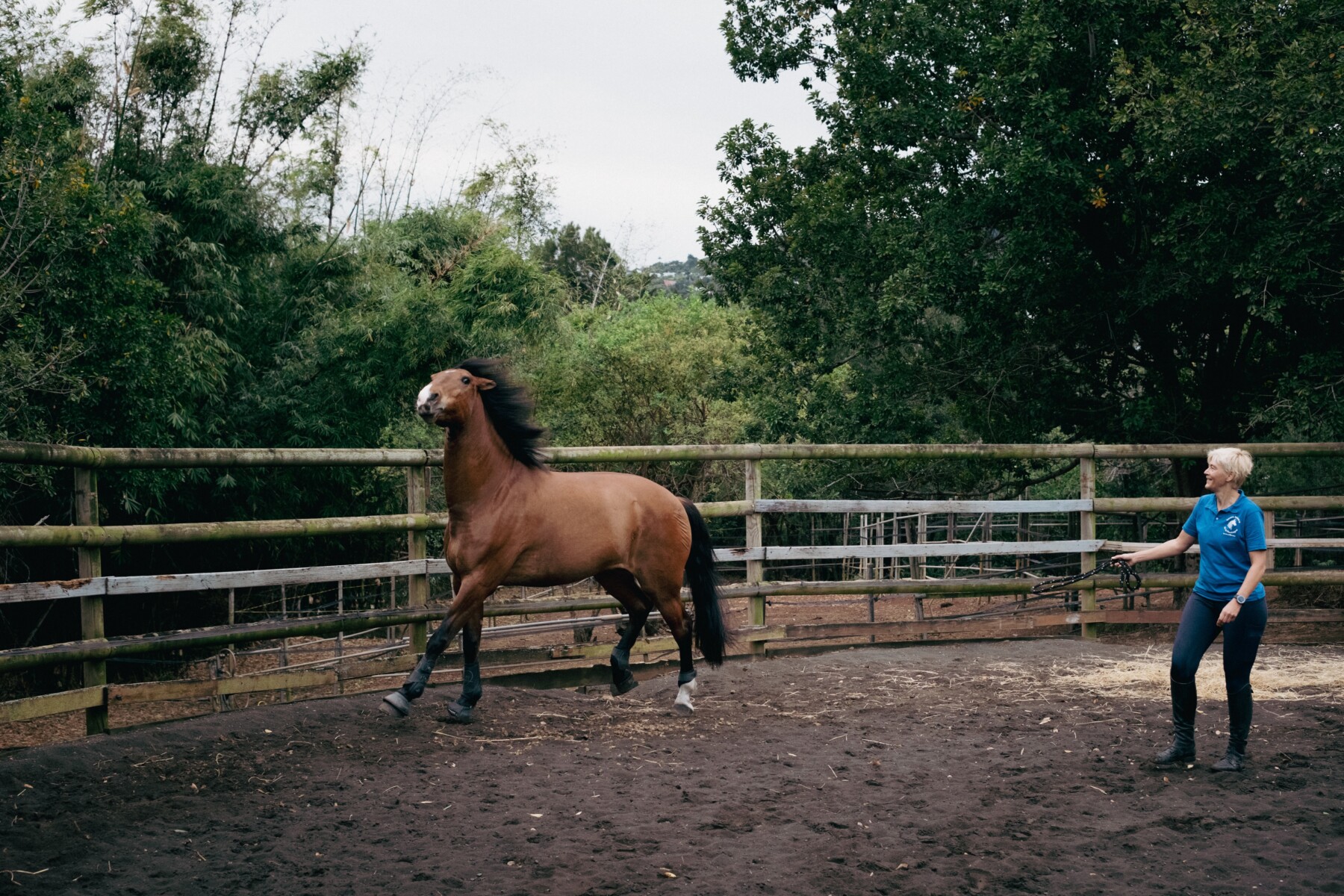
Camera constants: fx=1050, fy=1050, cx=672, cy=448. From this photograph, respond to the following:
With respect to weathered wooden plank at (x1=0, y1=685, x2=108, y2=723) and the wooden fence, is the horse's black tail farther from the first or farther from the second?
weathered wooden plank at (x1=0, y1=685, x2=108, y2=723)

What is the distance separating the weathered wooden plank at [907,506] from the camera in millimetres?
7086

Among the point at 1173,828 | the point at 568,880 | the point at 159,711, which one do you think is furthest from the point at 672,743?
the point at 159,711

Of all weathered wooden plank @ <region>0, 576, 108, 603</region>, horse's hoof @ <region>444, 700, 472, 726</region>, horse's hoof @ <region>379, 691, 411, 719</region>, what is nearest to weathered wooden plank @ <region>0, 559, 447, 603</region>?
weathered wooden plank @ <region>0, 576, 108, 603</region>

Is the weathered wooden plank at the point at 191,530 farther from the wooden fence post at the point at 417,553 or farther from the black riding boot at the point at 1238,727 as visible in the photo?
the black riding boot at the point at 1238,727

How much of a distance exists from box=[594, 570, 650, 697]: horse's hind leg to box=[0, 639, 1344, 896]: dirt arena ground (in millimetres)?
195

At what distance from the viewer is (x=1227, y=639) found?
440 centimetres

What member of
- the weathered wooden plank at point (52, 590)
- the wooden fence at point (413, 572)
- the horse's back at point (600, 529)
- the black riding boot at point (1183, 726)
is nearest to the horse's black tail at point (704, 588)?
the horse's back at point (600, 529)

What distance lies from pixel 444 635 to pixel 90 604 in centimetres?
159

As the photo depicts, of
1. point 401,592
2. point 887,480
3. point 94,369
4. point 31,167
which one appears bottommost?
point 401,592

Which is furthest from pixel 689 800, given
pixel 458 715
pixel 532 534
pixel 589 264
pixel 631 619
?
pixel 589 264

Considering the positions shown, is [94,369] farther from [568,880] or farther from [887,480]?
[887,480]

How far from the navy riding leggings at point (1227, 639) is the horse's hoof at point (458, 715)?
3.22 m

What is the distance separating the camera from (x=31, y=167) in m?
8.52

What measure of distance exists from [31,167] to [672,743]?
7.29 meters
